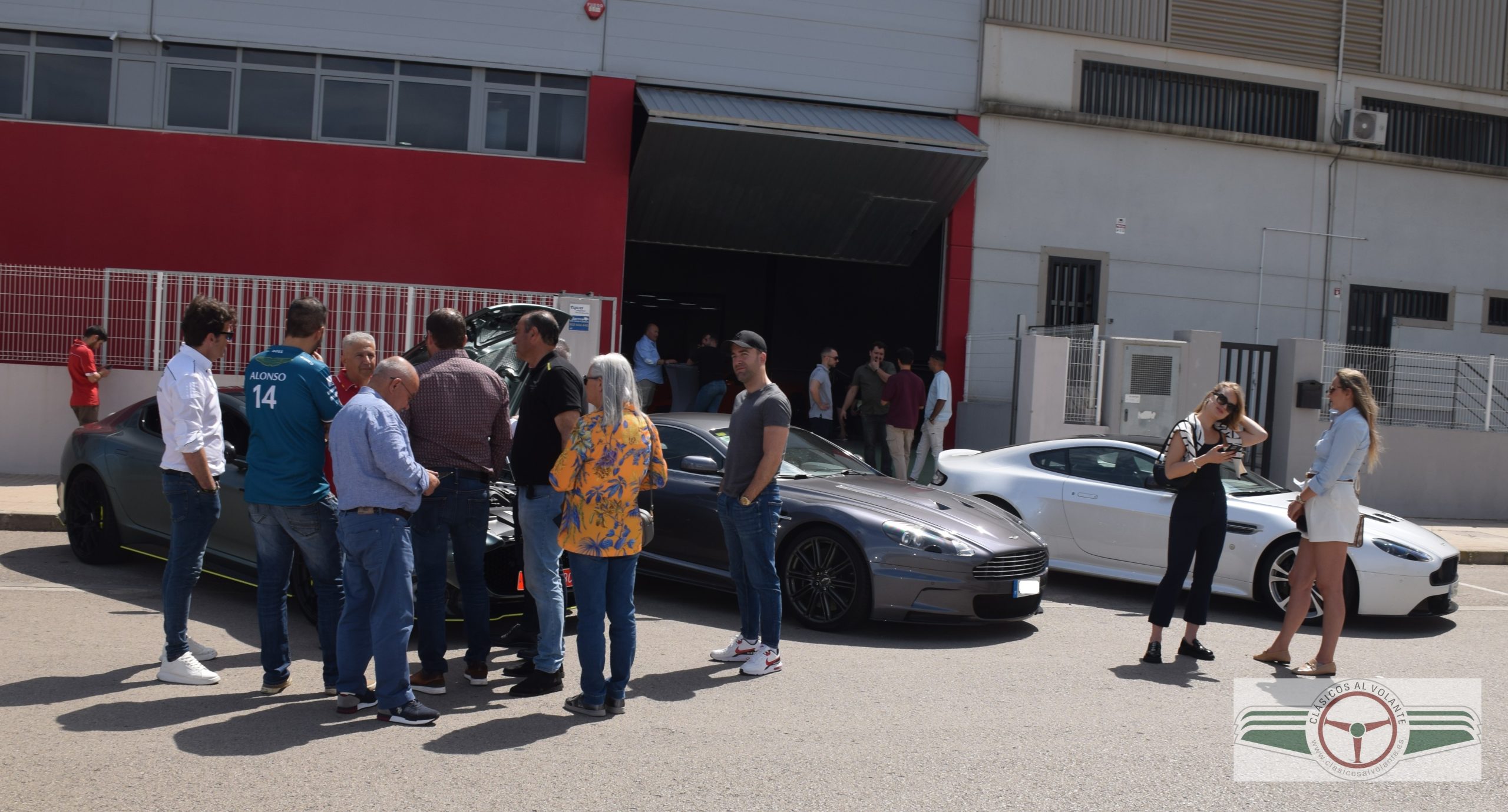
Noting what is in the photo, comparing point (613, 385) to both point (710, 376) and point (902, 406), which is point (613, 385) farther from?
point (710, 376)

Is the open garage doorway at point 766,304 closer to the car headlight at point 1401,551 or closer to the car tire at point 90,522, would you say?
the car headlight at point 1401,551

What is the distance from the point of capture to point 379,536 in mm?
4988

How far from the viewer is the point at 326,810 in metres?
4.00

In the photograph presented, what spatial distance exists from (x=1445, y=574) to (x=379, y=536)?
7388 millimetres

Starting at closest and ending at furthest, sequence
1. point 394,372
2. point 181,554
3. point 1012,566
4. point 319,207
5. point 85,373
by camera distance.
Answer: point 394,372
point 181,554
point 1012,566
point 85,373
point 319,207

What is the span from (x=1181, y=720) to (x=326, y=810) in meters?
3.88

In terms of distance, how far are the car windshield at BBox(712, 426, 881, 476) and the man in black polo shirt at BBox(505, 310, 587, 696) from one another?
262cm

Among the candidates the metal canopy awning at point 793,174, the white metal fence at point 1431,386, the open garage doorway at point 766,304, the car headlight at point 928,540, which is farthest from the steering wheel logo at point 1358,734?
the open garage doorway at point 766,304

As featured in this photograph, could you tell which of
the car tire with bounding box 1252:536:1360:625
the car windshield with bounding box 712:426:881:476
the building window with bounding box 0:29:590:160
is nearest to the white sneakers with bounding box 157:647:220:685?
the car windshield with bounding box 712:426:881:476

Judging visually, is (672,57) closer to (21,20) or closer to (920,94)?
(920,94)

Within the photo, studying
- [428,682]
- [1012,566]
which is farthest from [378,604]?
[1012,566]

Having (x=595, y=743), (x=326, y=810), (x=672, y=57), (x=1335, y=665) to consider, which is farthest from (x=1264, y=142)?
(x=326, y=810)

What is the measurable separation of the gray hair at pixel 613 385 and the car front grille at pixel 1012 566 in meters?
2.93

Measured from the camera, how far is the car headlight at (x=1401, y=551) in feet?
27.3
